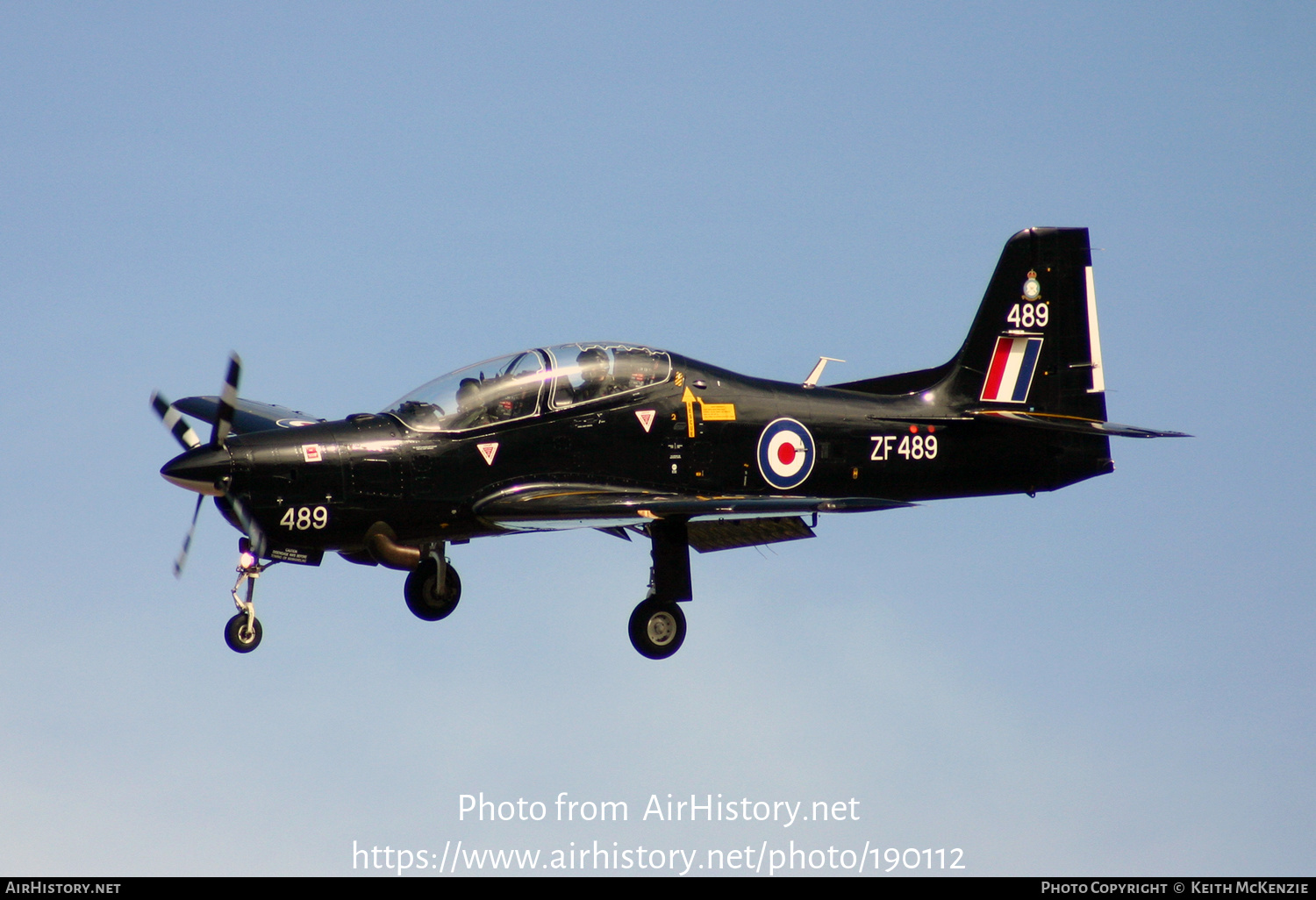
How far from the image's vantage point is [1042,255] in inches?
981

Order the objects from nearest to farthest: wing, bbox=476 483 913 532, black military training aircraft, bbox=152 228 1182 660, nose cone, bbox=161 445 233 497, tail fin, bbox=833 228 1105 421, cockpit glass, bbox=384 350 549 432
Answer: nose cone, bbox=161 445 233 497 → black military training aircraft, bbox=152 228 1182 660 → wing, bbox=476 483 913 532 → cockpit glass, bbox=384 350 549 432 → tail fin, bbox=833 228 1105 421

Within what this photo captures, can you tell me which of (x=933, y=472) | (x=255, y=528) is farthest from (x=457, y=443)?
(x=933, y=472)

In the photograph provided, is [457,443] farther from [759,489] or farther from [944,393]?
[944,393]

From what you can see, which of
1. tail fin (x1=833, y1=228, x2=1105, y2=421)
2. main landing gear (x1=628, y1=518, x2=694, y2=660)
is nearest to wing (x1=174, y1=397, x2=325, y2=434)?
main landing gear (x1=628, y1=518, x2=694, y2=660)

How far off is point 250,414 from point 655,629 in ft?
24.8

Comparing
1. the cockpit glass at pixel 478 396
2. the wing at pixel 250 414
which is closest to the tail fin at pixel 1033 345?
the cockpit glass at pixel 478 396

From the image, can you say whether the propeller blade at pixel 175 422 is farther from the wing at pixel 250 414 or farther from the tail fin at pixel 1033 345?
the tail fin at pixel 1033 345

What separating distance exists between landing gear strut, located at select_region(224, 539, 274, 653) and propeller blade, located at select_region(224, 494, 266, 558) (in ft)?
7.42

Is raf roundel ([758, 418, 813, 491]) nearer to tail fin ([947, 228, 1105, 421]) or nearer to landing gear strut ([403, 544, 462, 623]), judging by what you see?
tail fin ([947, 228, 1105, 421])

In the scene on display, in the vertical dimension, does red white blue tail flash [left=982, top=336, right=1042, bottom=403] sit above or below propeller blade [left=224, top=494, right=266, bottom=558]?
above

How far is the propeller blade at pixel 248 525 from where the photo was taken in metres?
19.8

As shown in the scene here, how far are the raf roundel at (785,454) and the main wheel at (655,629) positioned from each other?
2.19 m

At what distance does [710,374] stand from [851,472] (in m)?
2.31

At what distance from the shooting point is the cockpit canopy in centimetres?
2100
